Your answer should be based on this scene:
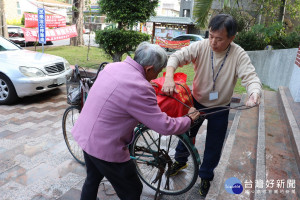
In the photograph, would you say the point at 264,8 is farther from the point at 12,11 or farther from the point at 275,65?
the point at 12,11

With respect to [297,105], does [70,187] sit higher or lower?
lower

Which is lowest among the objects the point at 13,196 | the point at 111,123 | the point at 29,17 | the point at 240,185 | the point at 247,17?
the point at 13,196

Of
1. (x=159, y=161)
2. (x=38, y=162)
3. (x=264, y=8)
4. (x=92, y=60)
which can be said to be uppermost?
(x=264, y=8)

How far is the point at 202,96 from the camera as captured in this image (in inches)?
95.7

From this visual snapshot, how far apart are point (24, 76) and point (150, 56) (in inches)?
172

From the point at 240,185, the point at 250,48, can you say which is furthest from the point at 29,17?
the point at 240,185

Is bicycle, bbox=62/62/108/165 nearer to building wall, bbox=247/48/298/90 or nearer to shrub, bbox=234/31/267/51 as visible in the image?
building wall, bbox=247/48/298/90

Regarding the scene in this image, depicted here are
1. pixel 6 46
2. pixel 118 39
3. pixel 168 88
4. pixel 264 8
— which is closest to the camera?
pixel 168 88

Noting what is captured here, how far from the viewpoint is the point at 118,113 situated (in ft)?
5.32

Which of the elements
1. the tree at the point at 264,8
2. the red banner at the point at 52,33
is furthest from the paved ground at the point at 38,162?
the red banner at the point at 52,33

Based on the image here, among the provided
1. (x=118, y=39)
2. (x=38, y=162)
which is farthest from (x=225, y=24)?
(x=118, y=39)

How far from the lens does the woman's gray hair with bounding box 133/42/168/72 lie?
5.45 feet

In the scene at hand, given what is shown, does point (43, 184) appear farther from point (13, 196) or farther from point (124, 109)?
point (124, 109)

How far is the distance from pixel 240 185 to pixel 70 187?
1.85 meters
